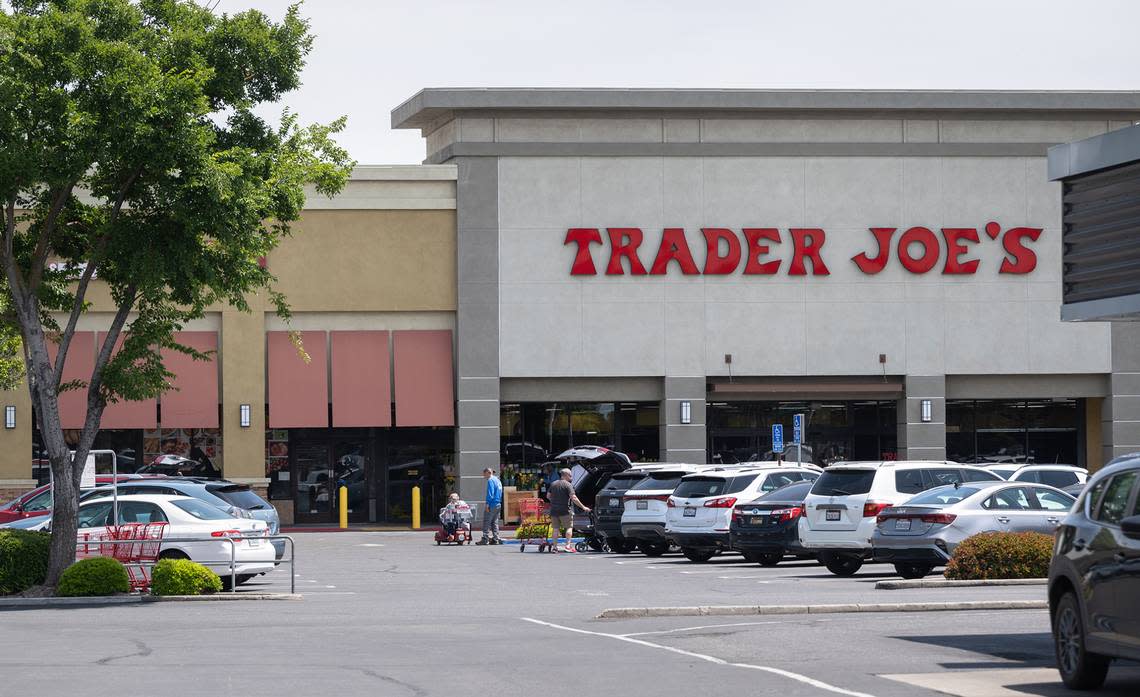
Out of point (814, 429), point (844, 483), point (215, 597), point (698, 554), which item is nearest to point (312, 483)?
point (814, 429)

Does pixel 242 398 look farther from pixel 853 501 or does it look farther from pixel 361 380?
pixel 853 501

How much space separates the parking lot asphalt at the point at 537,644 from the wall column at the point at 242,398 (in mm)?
18578

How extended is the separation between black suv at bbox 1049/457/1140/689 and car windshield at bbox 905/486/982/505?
1065 centimetres

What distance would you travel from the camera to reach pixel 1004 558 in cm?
2178

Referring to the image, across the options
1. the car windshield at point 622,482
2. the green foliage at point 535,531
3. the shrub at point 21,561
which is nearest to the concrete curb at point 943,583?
the car windshield at point 622,482

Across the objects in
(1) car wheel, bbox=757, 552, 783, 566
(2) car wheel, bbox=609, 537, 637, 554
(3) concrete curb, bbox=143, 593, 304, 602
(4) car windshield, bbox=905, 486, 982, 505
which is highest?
(4) car windshield, bbox=905, 486, 982, 505

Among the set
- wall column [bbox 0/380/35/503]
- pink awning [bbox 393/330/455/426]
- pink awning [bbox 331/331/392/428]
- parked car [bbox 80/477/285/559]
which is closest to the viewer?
parked car [bbox 80/477/285/559]

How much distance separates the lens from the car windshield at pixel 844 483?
25.4m

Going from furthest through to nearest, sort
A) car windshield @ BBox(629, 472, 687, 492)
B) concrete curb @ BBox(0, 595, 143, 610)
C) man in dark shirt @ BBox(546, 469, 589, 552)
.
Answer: man in dark shirt @ BBox(546, 469, 589, 552) < car windshield @ BBox(629, 472, 687, 492) < concrete curb @ BBox(0, 595, 143, 610)

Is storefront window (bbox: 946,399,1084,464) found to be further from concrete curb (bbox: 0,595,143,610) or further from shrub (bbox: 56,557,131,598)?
concrete curb (bbox: 0,595,143,610)

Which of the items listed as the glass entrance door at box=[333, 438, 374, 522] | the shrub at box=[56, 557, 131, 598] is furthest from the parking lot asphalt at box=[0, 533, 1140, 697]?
the glass entrance door at box=[333, 438, 374, 522]

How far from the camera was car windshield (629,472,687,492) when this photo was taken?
102 ft

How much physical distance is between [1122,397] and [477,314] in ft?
60.2

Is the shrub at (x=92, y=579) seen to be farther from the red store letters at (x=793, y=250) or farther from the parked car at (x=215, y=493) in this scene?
the red store letters at (x=793, y=250)
